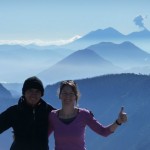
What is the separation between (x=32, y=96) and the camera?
394 inches

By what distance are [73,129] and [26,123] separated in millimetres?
1044

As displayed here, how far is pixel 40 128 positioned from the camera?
10.1 metres

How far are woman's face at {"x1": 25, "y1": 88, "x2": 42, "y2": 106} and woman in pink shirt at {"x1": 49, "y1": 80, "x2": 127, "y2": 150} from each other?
44 cm

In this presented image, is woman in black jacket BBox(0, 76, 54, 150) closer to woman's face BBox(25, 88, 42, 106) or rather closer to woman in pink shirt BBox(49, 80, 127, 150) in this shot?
woman's face BBox(25, 88, 42, 106)

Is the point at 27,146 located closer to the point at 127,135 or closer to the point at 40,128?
the point at 40,128

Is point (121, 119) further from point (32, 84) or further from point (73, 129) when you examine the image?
point (32, 84)

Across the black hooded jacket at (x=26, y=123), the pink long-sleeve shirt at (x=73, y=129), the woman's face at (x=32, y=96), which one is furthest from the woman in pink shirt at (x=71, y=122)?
the woman's face at (x=32, y=96)

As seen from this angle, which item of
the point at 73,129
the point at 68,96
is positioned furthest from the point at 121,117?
the point at 68,96

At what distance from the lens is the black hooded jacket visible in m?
10.0

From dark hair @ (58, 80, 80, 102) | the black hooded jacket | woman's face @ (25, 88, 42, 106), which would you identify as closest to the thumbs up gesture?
dark hair @ (58, 80, 80, 102)

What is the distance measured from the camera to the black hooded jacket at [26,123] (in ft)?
32.9

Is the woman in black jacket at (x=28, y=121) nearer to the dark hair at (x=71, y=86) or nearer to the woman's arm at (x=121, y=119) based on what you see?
the dark hair at (x=71, y=86)

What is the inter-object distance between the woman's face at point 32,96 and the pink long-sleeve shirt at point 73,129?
0.48 m

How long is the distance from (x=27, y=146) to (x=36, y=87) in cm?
127
